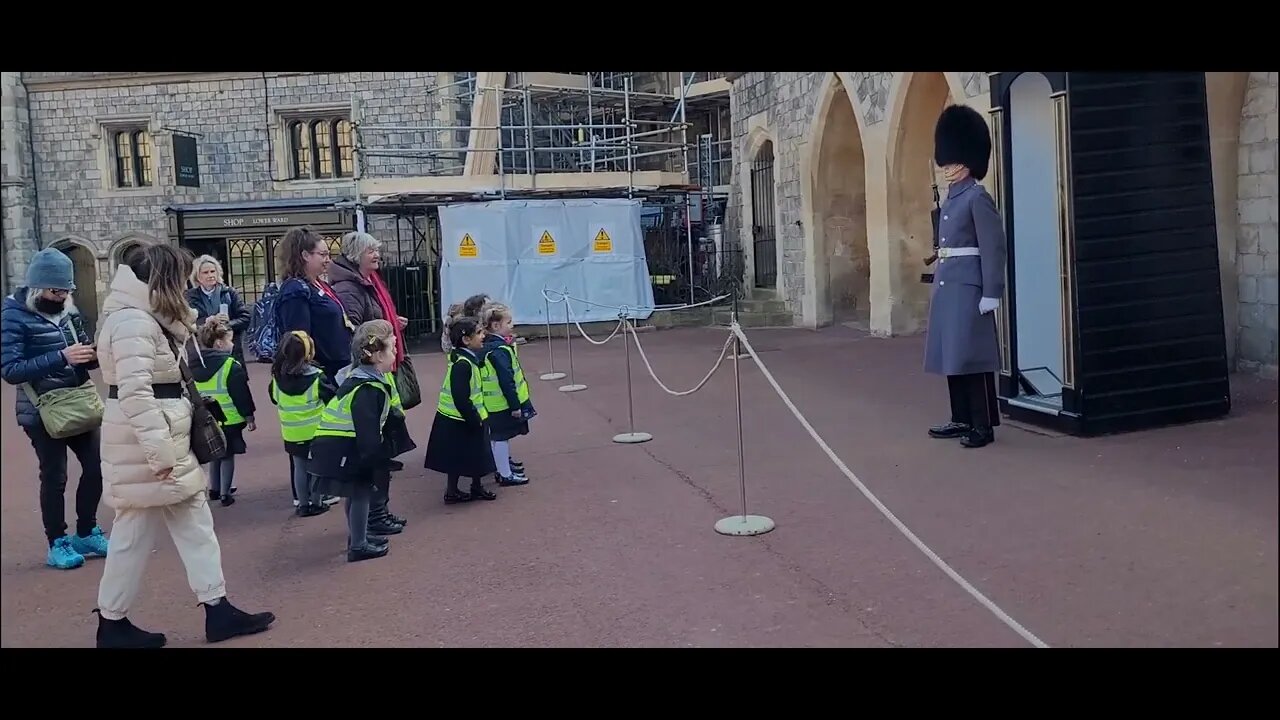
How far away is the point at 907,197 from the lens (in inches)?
496

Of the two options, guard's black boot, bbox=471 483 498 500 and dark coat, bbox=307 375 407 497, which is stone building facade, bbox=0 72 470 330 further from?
dark coat, bbox=307 375 407 497

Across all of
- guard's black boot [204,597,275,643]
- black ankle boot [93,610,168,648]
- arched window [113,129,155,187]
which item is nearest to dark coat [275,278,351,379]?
guard's black boot [204,597,275,643]

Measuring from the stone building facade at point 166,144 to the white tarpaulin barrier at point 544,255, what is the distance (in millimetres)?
7373

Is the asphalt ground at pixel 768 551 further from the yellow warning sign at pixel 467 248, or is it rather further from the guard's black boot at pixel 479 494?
the yellow warning sign at pixel 467 248

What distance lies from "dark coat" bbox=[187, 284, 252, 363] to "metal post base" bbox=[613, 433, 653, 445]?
97.9 inches

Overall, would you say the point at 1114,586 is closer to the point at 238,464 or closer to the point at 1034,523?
the point at 1034,523

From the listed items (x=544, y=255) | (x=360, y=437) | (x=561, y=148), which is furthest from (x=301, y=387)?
(x=561, y=148)

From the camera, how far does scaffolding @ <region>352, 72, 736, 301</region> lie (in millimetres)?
15969

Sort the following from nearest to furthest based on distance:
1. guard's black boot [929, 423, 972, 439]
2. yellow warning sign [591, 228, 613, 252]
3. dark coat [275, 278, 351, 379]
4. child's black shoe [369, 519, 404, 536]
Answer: child's black shoe [369, 519, 404, 536], dark coat [275, 278, 351, 379], guard's black boot [929, 423, 972, 439], yellow warning sign [591, 228, 613, 252]

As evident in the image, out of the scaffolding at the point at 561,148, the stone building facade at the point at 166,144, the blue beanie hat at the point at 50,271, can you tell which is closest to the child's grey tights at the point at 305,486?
the blue beanie hat at the point at 50,271

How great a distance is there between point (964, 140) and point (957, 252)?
2.17 feet

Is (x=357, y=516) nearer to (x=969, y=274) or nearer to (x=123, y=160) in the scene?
(x=969, y=274)

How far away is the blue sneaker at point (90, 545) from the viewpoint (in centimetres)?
528
